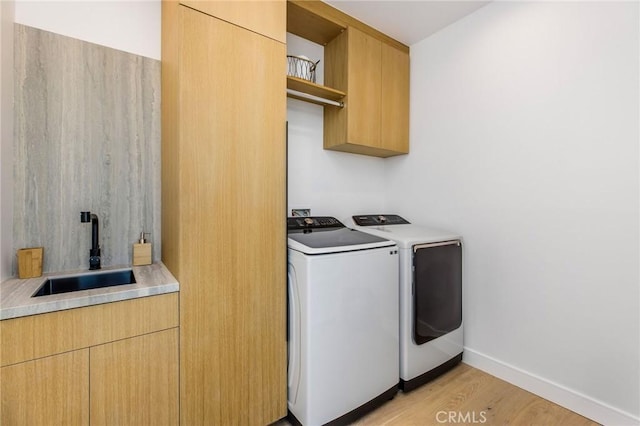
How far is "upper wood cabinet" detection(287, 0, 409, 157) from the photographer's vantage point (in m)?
2.16

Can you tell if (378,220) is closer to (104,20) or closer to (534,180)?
(534,180)

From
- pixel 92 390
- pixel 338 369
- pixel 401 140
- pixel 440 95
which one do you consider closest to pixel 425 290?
pixel 338 369

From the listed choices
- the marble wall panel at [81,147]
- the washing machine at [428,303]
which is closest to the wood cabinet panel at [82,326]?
the marble wall panel at [81,147]

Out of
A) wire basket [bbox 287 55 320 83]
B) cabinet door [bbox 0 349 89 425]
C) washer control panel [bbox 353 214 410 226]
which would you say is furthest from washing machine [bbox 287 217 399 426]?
wire basket [bbox 287 55 320 83]

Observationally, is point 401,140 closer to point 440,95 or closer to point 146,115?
point 440,95

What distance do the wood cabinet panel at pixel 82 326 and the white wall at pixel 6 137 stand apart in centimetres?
49

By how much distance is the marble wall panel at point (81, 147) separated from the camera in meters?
1.44

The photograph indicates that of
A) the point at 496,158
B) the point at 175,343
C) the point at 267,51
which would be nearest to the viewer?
the point at 175,343

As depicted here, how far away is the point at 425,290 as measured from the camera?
6.21 feet

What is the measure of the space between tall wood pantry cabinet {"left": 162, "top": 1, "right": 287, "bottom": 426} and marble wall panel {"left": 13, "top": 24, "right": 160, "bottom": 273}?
0.24 m

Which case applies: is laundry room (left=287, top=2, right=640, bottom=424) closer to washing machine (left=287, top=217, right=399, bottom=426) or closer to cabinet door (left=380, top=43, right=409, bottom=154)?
cabinet door (left=380, top=43, right=409, bottom=154)

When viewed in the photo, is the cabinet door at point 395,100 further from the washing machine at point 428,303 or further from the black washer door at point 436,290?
the black washer door at point 436,290

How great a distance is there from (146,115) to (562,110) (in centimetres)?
251

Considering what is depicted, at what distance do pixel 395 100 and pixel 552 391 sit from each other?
7.70 ft
